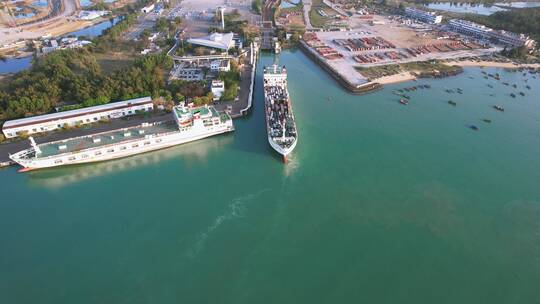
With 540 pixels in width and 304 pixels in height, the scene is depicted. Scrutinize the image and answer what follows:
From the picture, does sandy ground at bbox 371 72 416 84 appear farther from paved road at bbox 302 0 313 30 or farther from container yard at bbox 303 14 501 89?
paved road at bbox 302 0 313 30

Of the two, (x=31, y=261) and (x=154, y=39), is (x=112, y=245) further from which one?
(x=154, y=39)

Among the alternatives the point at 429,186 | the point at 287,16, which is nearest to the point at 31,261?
the point at 429,186

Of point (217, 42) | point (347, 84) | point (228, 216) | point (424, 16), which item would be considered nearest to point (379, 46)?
point (347, 84)

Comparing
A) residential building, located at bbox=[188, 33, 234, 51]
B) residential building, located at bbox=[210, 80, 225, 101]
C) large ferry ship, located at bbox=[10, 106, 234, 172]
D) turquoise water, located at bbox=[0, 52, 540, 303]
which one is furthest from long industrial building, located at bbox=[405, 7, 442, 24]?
large ferry ship, located at bbox=[10, 106, 234, 172]

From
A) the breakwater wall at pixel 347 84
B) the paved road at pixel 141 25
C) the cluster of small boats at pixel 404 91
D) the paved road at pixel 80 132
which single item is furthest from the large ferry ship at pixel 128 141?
the paved road at pixel 141 25

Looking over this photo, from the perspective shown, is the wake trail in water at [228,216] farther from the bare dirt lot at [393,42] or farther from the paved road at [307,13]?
the paved road at [307,13]
